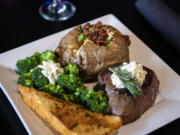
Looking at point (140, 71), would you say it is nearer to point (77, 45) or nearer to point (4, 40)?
point (77, 45)

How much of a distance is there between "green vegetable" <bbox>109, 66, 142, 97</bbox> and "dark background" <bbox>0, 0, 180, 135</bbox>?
2.52 ft

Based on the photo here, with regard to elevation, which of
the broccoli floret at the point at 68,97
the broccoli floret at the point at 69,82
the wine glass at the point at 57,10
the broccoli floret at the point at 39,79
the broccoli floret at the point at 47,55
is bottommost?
the broccoli floret at the point at 68,97

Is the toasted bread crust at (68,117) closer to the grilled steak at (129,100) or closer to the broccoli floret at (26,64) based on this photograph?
the grilled steak at (129,100)

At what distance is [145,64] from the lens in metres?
2.77

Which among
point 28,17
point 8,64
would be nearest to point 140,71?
point 8,64

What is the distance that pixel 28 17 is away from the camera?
136 inches

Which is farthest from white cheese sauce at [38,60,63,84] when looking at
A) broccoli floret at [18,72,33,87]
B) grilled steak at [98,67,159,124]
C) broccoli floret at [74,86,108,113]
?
grilled steak at [98,67,159,124]

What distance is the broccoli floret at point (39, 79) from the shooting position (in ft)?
8.13

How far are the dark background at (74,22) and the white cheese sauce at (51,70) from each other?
2.31 ft

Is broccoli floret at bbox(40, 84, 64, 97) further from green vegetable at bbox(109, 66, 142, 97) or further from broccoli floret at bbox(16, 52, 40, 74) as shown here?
green vegetable at bbox(109, 66, 142, 97)

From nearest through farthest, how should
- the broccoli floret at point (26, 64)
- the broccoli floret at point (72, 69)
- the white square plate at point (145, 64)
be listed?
the white square plate at point (145, 64), the broccoli floret at point (72, 69), the broccoli floret at point (26, 64)

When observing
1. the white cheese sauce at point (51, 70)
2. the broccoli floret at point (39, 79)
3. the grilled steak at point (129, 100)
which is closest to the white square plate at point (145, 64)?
the grilled steak at point (129, 100)

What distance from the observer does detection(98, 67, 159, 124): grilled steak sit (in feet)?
7.40

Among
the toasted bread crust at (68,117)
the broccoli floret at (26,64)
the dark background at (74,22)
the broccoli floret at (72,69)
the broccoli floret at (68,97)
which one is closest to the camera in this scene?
the toasted bread crust at (68,117)
